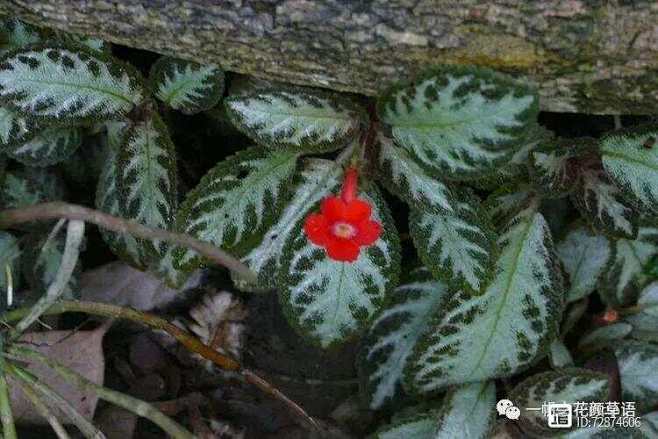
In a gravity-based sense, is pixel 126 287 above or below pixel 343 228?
below

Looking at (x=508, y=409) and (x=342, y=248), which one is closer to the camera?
(x=342, y=248)

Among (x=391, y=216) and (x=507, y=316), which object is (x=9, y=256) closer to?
(x=391, y=216)

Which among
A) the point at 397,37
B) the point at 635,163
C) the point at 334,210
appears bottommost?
the point at 334,210

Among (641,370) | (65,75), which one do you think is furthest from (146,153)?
(641,370)

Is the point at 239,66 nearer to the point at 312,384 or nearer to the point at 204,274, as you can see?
the point at 204,274

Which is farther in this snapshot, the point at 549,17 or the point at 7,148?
the point at 7,148

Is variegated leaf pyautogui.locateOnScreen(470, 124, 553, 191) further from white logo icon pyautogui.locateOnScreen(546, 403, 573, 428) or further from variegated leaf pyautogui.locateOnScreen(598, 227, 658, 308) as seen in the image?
white logo icon pyautogui.locateOnScreen(546, 403, 573, 428)

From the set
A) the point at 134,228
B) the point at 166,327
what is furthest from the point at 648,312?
the point at 134,228
